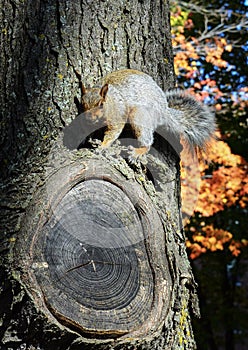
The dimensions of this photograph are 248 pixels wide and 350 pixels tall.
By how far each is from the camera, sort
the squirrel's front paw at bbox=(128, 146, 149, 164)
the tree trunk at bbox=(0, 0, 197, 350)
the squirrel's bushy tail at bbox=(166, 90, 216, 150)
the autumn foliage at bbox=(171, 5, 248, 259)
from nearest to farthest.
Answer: the tree trunk at bbox=(0, 0, 197, 350) → the squirrel's front paw at bbox=(128, 146, 149, 164) → the squirrel's bushy tail at bbox=(166, 90, 216, 150) → the autumn foliage at bbox=(171, 5, 248, 259)

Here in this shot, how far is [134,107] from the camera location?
1.49m

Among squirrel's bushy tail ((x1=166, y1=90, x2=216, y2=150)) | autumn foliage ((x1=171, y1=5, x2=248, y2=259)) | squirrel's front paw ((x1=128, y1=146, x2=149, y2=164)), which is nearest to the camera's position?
squirrel's front paw ((x1=128, y1=146, x2=149, y2=164))

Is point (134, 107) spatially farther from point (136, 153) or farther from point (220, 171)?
point (220, 171)

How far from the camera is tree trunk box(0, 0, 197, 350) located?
1113 millimetres

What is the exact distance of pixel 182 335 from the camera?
50.1 inches

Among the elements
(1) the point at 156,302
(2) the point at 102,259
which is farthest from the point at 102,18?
(1) the point at 156,302

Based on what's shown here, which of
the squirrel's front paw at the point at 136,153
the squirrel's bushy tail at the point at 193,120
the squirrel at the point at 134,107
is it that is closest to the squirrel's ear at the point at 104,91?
the squirrel at the point at 134,107

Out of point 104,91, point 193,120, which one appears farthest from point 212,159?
point 104,91

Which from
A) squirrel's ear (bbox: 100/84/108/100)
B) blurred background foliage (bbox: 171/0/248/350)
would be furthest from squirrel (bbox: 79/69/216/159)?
blurred background foliage (bbox: 171/0/248/350)

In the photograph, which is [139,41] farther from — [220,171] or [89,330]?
[220,171]

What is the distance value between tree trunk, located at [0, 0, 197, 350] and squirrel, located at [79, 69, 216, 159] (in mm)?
35

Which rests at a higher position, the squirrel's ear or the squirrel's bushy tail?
the squirrel's ear

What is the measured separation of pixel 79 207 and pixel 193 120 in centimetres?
66

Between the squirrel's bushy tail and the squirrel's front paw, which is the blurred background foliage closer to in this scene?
the squirrel's bushy tail
